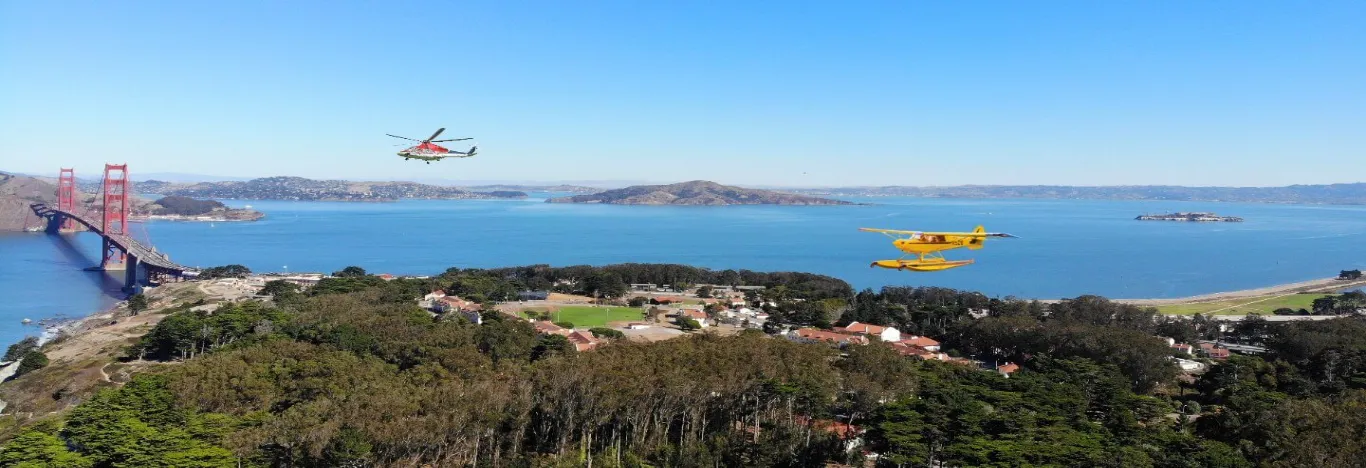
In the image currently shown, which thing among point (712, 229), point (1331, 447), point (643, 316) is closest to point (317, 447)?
point (1331, 447)

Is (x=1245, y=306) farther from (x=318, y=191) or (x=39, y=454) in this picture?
(x=318, y=191)

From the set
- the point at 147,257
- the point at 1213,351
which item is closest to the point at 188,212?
the point at 147,257

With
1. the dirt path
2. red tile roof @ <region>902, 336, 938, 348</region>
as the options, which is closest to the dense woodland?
red tile roof @ <region>902, 336, 938, 348</region>

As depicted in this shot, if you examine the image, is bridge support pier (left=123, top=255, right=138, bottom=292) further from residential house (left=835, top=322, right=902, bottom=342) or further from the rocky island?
the rocky island

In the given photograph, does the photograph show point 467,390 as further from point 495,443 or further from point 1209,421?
point 1209,421

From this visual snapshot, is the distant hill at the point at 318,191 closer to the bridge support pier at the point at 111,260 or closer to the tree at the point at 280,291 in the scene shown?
the bridge support pier at the point at 111,260
